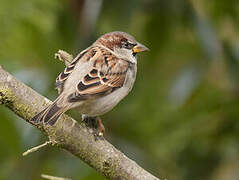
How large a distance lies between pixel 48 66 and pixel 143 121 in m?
0.98

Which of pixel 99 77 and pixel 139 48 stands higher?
pixel 139 48

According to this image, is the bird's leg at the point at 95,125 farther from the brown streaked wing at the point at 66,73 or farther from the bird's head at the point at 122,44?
the bird's head at the point at 122,44

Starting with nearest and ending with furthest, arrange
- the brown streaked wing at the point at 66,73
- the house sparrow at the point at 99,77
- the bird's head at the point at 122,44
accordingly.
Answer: the house sparrow at the point at 99,77 → the brown streaked wing at the point at 66,73 → the bird's head at the point at 122,44

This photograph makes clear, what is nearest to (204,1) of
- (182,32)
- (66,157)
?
(182,32)

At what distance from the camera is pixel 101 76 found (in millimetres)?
4062

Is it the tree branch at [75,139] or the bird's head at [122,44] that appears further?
the bird's head at [122,44]

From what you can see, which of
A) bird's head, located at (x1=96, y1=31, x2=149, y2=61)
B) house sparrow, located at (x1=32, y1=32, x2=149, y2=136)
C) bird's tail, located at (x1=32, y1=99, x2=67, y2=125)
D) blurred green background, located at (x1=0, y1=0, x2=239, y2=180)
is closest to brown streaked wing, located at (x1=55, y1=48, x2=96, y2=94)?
house sparrow, located at (x1=32, y1=32, x2=149, y2=136)

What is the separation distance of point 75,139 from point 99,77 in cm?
107

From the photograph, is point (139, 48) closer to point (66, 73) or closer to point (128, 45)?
point (128, 45)

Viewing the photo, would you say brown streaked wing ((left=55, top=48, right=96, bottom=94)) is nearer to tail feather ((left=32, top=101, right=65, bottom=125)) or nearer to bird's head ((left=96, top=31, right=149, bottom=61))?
bird's head ((left=96, top=31, right=149, bottom=61))

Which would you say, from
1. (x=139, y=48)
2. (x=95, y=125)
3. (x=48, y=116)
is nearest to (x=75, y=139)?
(x=48, y=116)

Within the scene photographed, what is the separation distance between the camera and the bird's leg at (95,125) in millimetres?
3117

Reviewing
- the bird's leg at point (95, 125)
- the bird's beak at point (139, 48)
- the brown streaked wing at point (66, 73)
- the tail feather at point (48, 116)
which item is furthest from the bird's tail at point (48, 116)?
the bird's beak at point (139, 48)

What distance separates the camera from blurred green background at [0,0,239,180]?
175 inches
